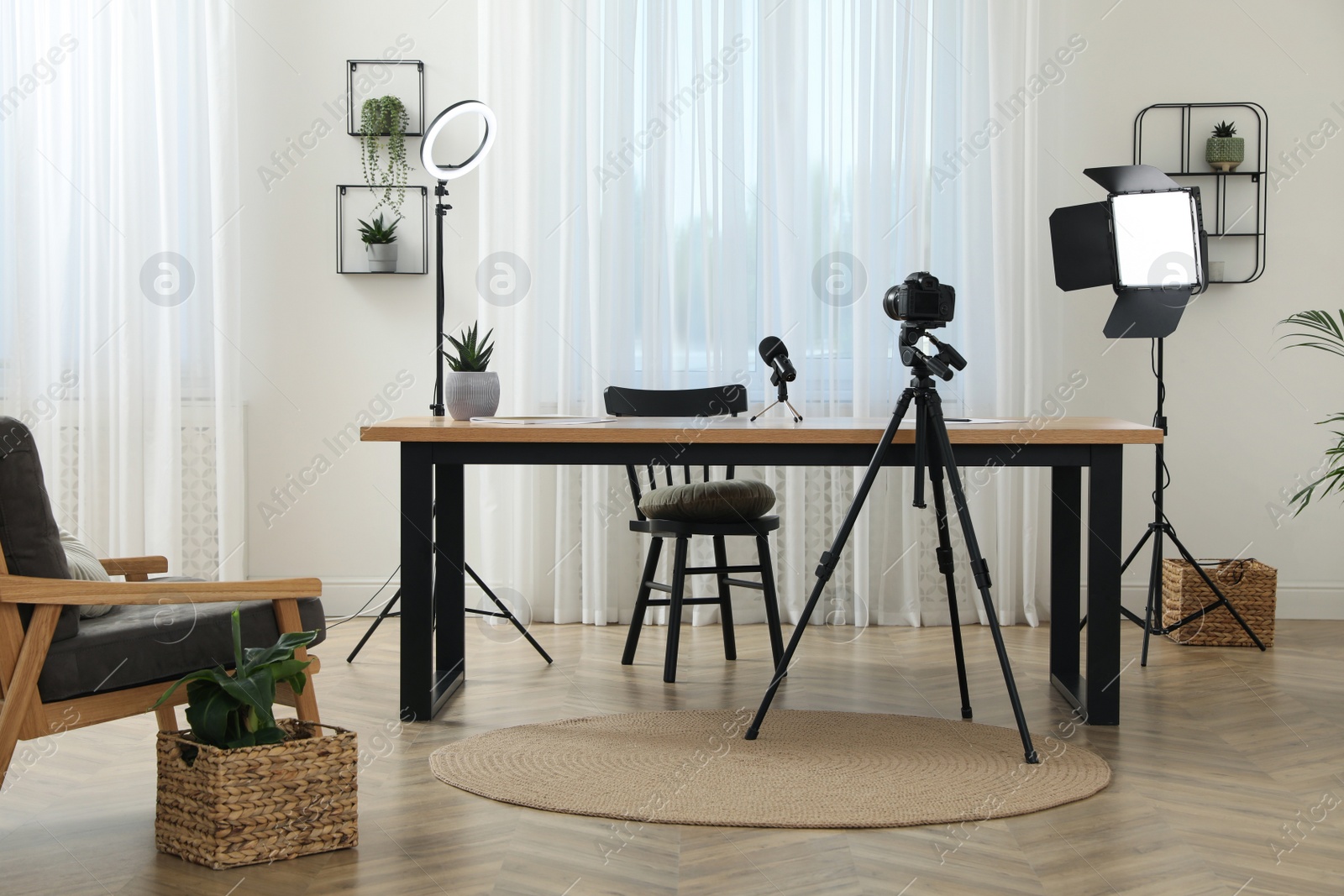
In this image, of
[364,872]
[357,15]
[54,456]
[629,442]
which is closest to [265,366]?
[54,456]

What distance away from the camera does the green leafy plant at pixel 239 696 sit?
1911mm

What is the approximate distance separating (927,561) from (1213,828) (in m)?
2.14

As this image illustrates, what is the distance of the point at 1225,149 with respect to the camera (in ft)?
13.5

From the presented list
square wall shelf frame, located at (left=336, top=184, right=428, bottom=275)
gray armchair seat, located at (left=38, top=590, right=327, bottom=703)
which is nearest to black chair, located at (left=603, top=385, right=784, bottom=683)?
square wall shelf frame, located at (left=336, top=184, right=428, bottom=275)

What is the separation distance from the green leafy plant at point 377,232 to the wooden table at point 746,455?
152cm

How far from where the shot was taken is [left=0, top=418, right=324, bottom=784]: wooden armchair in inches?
74.1

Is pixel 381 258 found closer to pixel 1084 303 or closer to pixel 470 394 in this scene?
pixel 470 394

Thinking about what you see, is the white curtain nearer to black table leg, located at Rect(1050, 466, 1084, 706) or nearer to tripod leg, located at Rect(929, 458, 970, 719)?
tripod leg, located at Rect(929, 458, 970, 719)

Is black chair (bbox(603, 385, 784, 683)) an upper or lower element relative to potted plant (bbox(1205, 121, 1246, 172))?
lower

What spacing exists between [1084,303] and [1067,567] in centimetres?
155

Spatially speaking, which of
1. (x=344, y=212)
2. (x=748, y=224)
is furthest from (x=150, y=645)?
(x=748, y=224)

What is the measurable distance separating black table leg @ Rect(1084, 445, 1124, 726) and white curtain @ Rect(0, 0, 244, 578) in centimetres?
291

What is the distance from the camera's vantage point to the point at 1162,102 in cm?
423

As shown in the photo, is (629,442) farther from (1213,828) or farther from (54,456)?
(54,456)
